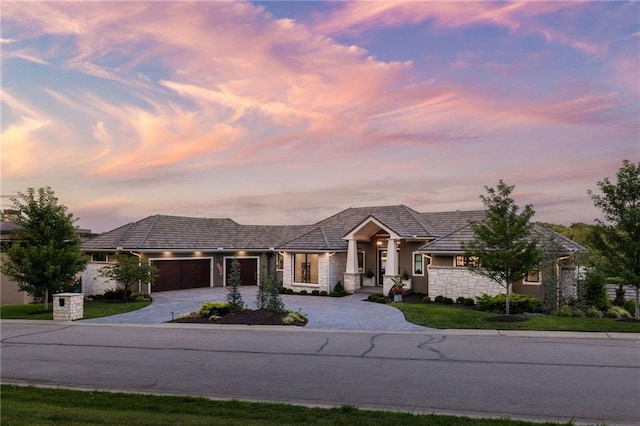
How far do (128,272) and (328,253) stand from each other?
12026 millimetres

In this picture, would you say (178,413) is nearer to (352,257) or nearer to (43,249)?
(43,249)

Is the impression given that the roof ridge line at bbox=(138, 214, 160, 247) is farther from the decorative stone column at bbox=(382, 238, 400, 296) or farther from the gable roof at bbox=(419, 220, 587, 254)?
the gable roof at bbox=(419, 220, 587, 254)

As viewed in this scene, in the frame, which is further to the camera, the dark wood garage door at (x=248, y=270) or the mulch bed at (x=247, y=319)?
the dark wood garage door at (x=248, y=270)

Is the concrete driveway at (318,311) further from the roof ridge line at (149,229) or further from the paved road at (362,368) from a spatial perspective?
the roof ridge line at (149,229)

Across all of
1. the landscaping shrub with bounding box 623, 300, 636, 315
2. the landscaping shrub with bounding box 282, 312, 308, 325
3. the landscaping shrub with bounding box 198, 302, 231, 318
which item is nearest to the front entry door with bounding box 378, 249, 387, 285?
the landscaping shrub with bounding box 282, 312, 308, 325

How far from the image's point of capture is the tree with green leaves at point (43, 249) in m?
22.2

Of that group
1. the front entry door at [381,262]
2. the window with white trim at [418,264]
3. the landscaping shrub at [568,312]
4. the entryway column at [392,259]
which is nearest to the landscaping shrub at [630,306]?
the landscaping shrub at [568,312]

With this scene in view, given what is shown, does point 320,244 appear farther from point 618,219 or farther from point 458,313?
point 618,219

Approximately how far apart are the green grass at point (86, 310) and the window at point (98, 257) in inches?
208

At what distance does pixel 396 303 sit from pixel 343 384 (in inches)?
589

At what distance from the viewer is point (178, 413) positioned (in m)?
7.66

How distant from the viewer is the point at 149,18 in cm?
1524

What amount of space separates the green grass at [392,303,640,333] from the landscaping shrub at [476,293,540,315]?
1.43 m

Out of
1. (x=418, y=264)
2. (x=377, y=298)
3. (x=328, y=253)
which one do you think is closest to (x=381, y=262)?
(x=418, y=264)
